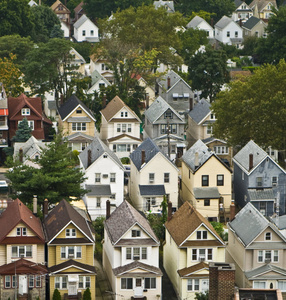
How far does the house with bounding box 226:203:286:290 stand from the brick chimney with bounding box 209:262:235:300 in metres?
22.7

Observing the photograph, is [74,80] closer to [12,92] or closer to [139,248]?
[12,92]

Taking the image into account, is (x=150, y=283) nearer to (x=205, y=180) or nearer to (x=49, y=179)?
(x=49, y=179)

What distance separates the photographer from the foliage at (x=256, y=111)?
388 ft

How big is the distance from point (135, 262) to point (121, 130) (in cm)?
4265

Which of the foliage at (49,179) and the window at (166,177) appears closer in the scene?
the foliage at (49,179)

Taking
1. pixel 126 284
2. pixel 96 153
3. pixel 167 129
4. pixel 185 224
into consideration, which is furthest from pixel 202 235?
pixel 167 129

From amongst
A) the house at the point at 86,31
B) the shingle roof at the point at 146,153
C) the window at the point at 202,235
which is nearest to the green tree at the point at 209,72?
the shingle roof at the point at 146,153

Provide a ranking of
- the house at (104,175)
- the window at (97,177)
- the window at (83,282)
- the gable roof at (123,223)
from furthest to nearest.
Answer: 1. the window at (97,177)
2. the house at (104,175)
3. the gable roof at (123,223)
4. the window at (83,282)

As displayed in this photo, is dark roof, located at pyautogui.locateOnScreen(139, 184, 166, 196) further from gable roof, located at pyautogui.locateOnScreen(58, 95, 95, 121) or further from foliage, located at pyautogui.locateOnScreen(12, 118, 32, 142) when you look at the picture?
gable roof, located at pyautogui.locateOnScreen(58, 95, 95, 121)

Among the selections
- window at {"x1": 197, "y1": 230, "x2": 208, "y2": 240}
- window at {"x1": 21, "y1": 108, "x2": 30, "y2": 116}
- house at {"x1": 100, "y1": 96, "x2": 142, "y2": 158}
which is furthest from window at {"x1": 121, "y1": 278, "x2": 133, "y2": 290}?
window at {"x1": 21, "y1": 108, "x2": 30, "y2": 116}

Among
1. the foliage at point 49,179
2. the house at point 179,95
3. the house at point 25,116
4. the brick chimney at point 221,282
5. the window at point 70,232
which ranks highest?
the house at point 179,95

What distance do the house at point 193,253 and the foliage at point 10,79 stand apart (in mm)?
54090

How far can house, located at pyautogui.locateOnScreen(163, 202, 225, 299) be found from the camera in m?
88.1

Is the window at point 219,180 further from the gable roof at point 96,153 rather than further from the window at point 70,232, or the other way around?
the window at point 70,232
